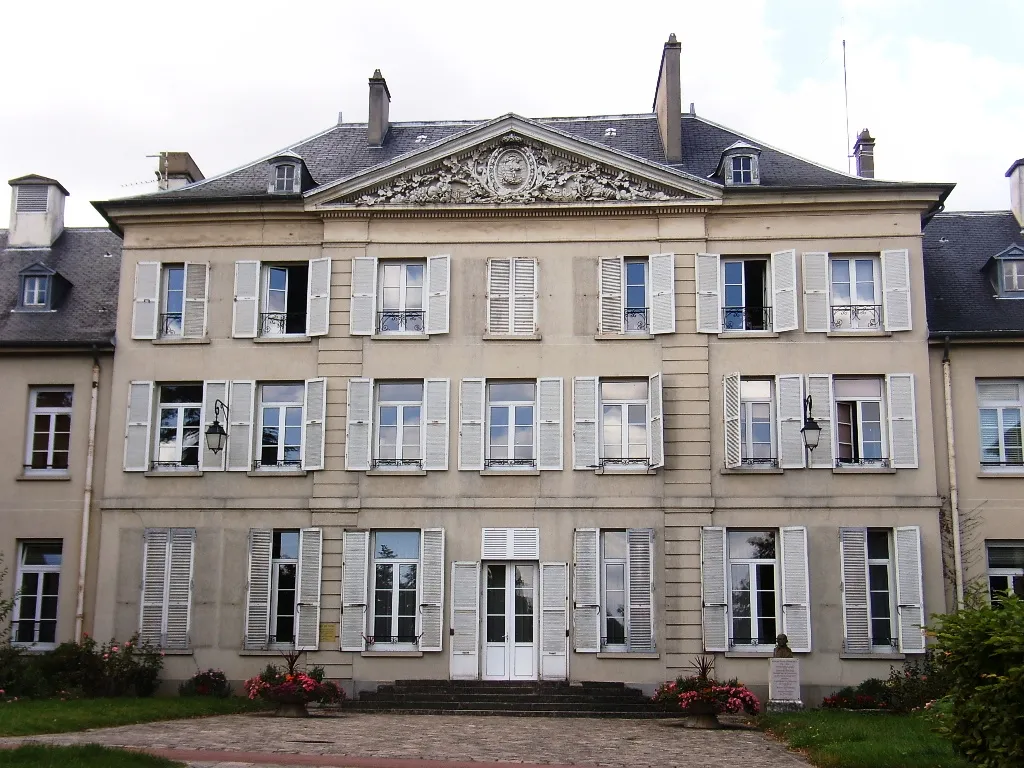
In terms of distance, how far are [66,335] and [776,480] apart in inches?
559

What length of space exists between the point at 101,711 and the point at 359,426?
23.0 ft

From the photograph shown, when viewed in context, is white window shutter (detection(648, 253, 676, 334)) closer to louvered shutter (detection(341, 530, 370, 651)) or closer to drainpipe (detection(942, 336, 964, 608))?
drainpipe (detection(942, 336, 964, 608))

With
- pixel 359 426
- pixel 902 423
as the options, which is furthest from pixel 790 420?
pixel 359 426

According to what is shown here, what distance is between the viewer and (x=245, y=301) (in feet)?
77.4

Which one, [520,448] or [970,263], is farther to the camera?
[970,263]

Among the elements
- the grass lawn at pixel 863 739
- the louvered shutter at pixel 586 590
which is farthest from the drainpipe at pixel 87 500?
the grass lawn at pixel 863 739

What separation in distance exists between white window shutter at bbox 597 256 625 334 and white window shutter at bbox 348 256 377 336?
14.2 feet

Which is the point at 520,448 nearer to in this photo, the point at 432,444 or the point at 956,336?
the point at 432,444

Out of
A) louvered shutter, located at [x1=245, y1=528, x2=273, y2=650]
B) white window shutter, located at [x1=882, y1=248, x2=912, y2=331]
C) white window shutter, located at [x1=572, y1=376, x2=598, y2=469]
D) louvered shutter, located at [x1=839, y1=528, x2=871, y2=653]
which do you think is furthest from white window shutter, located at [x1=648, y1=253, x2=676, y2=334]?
louvered shutter, located at [x1=245, y1=528, x2=273, y2=650]

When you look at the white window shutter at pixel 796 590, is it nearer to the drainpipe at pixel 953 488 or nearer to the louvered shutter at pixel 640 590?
the louvered shutter at pixel 640 590

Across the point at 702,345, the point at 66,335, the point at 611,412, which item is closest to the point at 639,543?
the point at 611,412

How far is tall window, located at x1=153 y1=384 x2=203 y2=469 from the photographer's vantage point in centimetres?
2336

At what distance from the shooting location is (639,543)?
872 inches

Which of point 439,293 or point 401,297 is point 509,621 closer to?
point 439,293
